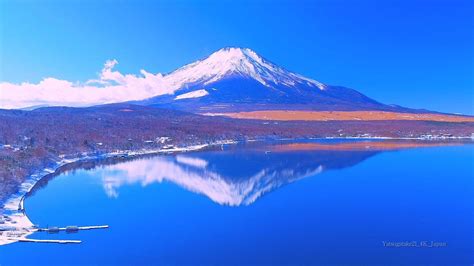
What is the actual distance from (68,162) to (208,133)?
114 feet

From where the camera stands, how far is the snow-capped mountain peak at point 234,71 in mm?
174125

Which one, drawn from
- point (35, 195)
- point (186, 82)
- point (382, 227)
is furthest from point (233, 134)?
point (186, 82)

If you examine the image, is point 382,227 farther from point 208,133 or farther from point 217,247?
point 208,133

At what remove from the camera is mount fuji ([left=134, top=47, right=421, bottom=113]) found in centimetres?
14038

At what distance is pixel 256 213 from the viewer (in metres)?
25.8

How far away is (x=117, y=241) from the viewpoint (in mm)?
19750

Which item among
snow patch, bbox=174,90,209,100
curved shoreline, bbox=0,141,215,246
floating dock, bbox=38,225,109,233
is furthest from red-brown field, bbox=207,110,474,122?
floating dock, bbox=38,225,109,233

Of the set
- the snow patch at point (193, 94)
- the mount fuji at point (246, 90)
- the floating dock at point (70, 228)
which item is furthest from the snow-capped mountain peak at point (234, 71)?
the floating dock at point (70, 228)

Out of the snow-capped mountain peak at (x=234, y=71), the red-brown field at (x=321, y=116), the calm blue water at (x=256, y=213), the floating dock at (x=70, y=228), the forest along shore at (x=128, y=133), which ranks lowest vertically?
the calm blue water at (x=256, y=213)

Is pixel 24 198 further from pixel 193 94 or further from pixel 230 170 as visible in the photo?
pixel 193 94

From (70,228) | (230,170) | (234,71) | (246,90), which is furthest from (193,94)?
(70,228)

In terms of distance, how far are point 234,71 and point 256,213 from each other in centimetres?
15276

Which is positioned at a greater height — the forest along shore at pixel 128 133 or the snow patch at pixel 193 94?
the snow patch at pixel 193 94

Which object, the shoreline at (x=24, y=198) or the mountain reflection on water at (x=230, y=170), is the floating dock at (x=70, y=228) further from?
the mountain reflection on water at (x=230, y=170)
